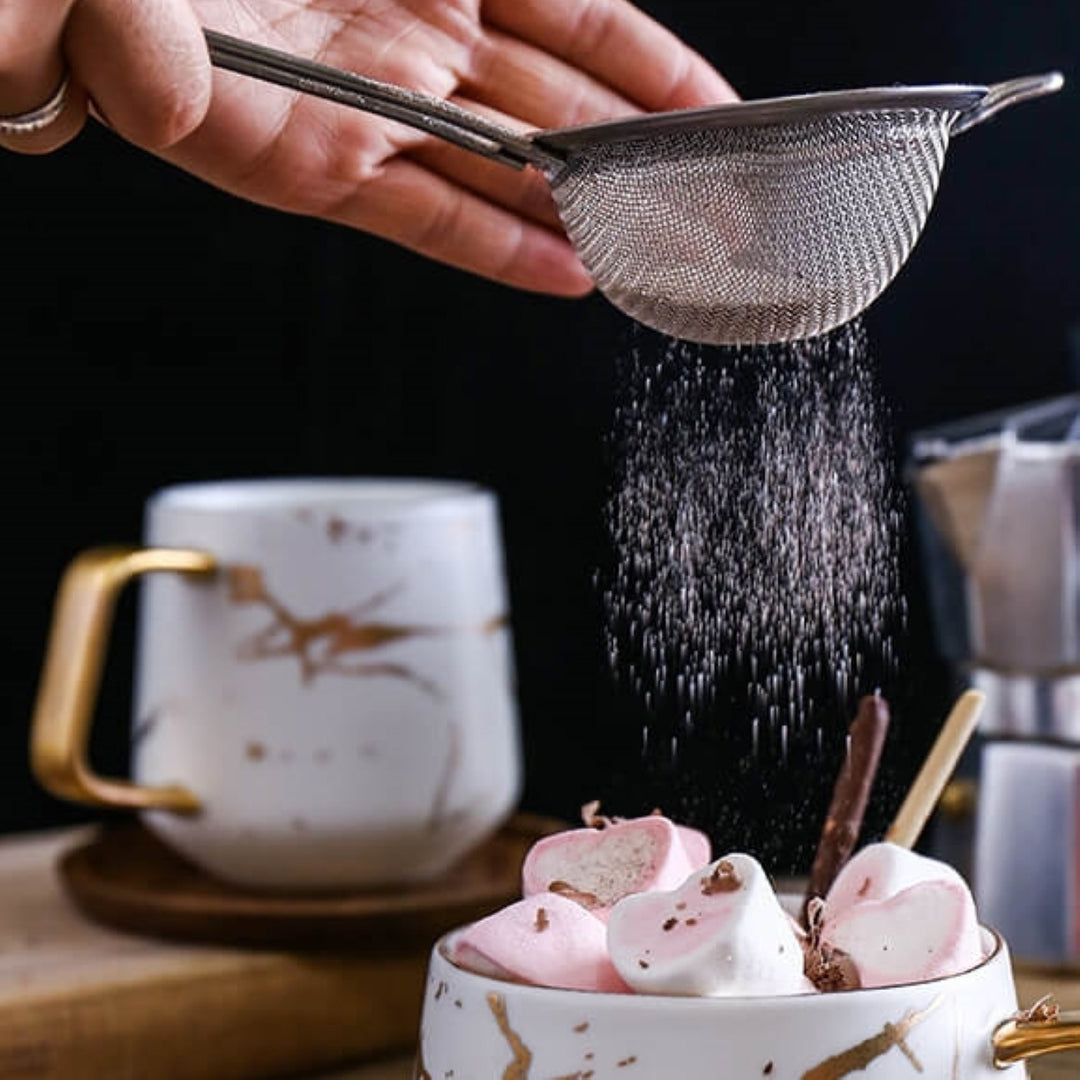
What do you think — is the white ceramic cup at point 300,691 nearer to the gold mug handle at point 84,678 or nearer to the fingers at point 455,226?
the gold mug handle at point 84,678

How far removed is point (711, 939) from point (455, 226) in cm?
47

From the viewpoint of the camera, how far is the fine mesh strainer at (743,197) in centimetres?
75

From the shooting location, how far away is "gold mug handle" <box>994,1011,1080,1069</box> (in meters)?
0.60

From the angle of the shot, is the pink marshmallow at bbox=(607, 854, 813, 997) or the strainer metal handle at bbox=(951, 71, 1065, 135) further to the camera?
the strainer metal handle at bbox=(951, 71, 1065, 135)

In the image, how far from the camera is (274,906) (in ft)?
3.42

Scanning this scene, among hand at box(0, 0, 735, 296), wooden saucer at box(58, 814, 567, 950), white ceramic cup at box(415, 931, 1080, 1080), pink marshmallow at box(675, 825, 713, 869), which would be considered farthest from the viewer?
wooden saucer at box(58, 814, 567, 950)

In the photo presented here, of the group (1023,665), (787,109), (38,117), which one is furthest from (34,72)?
(1023,665)

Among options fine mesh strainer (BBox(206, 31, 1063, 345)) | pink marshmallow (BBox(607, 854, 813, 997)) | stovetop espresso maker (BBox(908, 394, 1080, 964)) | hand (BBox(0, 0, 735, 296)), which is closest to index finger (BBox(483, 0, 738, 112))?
hand (BBox(0, 0, 735, 296))

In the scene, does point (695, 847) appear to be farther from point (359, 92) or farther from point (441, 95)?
point (441, 95)

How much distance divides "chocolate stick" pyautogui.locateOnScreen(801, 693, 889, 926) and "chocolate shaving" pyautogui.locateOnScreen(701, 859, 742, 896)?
152mm

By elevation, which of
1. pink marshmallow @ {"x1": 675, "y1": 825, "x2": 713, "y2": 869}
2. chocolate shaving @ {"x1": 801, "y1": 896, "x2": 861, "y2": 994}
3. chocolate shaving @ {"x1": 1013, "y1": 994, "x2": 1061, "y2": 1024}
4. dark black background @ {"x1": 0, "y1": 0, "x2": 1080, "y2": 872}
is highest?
dark black background @ {"x1": 0, "y1": 0, "x2": 1080, "y2": 872}

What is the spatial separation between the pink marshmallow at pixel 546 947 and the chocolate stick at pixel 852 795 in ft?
0.51

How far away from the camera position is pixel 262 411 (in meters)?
1.52

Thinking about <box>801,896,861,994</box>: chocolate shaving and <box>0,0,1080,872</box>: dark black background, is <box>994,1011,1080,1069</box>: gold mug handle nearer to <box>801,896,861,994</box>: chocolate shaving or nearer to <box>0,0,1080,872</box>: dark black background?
<box>801,896,861,994</box>: chocolate shaving
